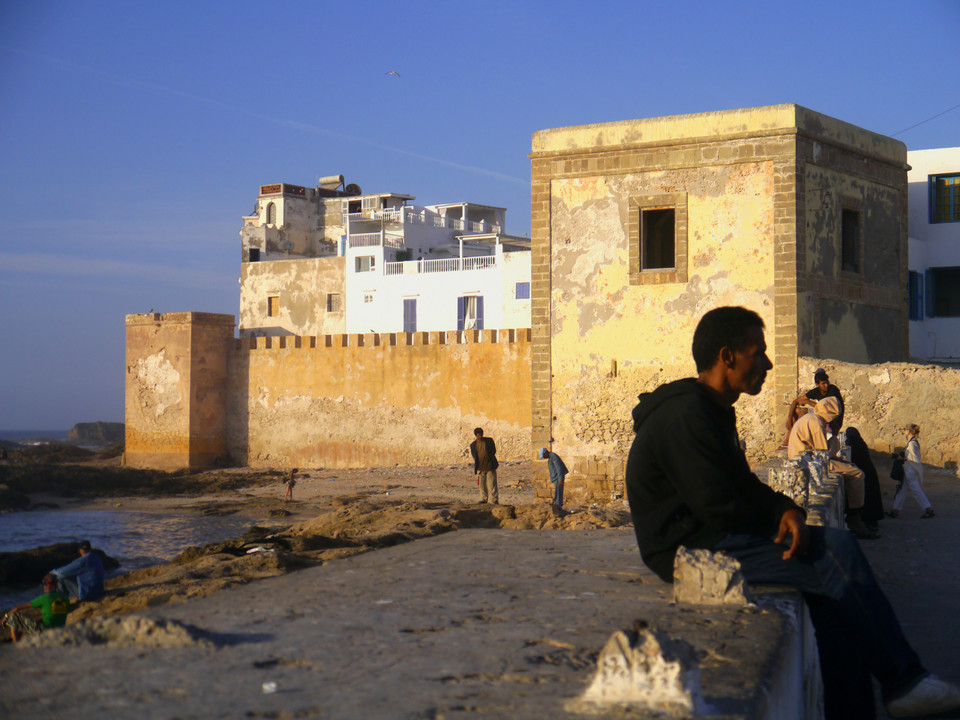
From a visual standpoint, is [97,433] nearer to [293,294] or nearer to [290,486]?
[293,294]

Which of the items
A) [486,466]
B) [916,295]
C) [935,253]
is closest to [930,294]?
[916,295]

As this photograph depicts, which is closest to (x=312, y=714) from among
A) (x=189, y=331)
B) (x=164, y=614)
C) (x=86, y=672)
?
(x=86, y=672)

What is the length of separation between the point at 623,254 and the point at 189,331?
1455 centimetres

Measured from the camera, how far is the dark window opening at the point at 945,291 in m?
19.8

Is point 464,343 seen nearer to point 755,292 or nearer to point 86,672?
point 755,292

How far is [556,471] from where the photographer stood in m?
14.6

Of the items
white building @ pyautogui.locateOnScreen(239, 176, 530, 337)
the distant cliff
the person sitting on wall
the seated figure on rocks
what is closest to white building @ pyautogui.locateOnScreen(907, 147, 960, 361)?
Answer: the person sitting on wall

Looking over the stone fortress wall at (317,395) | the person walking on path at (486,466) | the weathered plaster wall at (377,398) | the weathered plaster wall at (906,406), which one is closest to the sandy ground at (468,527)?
the weathered plaster wall at (906,406)

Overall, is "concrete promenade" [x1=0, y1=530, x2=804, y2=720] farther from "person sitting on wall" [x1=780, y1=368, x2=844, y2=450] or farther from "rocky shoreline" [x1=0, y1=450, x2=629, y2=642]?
"person sitting on wall" [x1=780, y1=368, x2=844, y2=450]

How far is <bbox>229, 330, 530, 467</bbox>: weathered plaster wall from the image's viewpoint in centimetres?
2236

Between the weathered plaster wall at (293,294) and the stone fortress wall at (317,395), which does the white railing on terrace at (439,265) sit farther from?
the stone fortress wall at (317,395)

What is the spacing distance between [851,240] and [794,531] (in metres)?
13.5

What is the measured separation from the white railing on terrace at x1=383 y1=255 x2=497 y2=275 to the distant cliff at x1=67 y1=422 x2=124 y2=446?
1424 inches

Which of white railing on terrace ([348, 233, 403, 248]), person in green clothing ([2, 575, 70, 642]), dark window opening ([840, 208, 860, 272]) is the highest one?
white railing on terrace ([348, 233, 403, 248])
